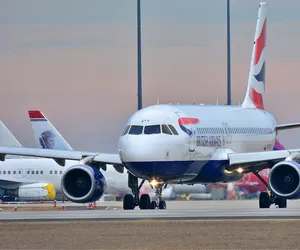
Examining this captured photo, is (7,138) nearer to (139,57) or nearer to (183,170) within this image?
(139,57)

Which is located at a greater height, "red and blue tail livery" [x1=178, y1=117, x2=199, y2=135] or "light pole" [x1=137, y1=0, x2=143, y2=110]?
"light pole" [x1=137, y1=0, x2=143, y2=110]

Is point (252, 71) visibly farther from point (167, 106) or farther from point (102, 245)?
point (102, 245)

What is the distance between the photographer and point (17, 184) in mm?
103812

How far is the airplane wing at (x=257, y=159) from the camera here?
54.7m

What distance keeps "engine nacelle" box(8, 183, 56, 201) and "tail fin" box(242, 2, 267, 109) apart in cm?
3360

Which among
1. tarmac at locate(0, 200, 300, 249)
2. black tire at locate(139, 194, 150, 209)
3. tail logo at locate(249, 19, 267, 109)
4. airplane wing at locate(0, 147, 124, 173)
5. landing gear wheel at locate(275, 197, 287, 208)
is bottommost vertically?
landing gear wheel at locate(275, 197, 287, 208)

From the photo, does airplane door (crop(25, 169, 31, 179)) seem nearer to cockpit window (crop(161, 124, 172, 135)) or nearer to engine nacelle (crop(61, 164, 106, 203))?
engine nacelle (crop(61, 164, 106, 203))

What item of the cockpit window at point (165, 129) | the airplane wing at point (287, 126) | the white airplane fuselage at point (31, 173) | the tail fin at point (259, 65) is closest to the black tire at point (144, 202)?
the cockpit window at point (165, 129)

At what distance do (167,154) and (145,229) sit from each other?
53.3 feet

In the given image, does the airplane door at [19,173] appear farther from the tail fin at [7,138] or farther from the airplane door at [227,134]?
the airplane door at [227,134]

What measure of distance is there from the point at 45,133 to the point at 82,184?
187 ft

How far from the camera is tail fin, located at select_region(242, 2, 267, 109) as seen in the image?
6944 cm

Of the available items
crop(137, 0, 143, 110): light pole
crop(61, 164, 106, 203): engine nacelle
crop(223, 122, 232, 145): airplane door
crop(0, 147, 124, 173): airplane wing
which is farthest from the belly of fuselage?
crop(137, 0, 143, 110): light pole

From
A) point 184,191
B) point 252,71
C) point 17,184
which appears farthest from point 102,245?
point 17,184
